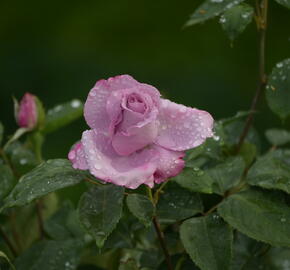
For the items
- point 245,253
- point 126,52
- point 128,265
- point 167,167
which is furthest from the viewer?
point 126,52

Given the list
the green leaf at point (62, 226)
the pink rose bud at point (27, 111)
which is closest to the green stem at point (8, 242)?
the green leaf at point (62, 226)

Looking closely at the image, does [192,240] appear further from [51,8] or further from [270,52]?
[51,8]

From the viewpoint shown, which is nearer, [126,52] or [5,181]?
[5,181]

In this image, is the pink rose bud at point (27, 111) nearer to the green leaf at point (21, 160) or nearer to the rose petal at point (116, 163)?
the green leaf at point (21, 160)

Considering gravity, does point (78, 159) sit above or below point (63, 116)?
above

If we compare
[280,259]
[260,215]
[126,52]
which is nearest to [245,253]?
[280,259]

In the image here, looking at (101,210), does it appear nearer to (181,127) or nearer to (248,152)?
(181,127)
